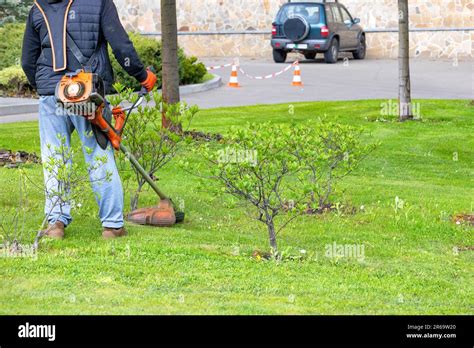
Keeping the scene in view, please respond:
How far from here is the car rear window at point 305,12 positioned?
106ft

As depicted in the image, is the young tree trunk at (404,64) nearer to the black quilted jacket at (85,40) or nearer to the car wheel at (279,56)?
the black quilted jacket at (85,40)

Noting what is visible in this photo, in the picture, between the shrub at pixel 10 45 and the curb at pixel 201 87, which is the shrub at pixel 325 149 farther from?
the shrub at pixel 10 45

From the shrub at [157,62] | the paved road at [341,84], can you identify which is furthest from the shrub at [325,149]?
the shrub at [157,62]

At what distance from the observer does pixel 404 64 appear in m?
17.8

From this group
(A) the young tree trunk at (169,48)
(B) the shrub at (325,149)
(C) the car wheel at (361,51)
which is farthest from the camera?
(C) the car wheel at (361,51)

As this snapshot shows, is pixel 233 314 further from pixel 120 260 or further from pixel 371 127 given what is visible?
pixel 371 127

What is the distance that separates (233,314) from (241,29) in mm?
31138

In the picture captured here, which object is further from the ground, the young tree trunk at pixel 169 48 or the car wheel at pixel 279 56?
the young tree trunk at pixel 169 48

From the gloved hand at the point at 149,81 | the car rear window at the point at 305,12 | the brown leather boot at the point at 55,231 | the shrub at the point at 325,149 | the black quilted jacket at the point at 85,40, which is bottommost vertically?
the brown leather boot at the point at 55,231

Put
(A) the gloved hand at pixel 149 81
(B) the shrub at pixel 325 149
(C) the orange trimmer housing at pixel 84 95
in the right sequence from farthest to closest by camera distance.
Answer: (B) the shrub at pixel 325 149 → (A) the gloved hand at pixel 149 81 → (C) the orange trimmer housing at pixel 84 95

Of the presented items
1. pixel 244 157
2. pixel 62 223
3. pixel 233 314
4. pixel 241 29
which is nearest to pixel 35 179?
pixel 62 223

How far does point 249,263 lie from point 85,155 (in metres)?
1.57

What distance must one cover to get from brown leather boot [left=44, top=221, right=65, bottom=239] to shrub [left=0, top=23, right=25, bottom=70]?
16.2 meters

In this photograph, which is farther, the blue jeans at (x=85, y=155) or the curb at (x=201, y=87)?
the curb at (x=201, y=87)
